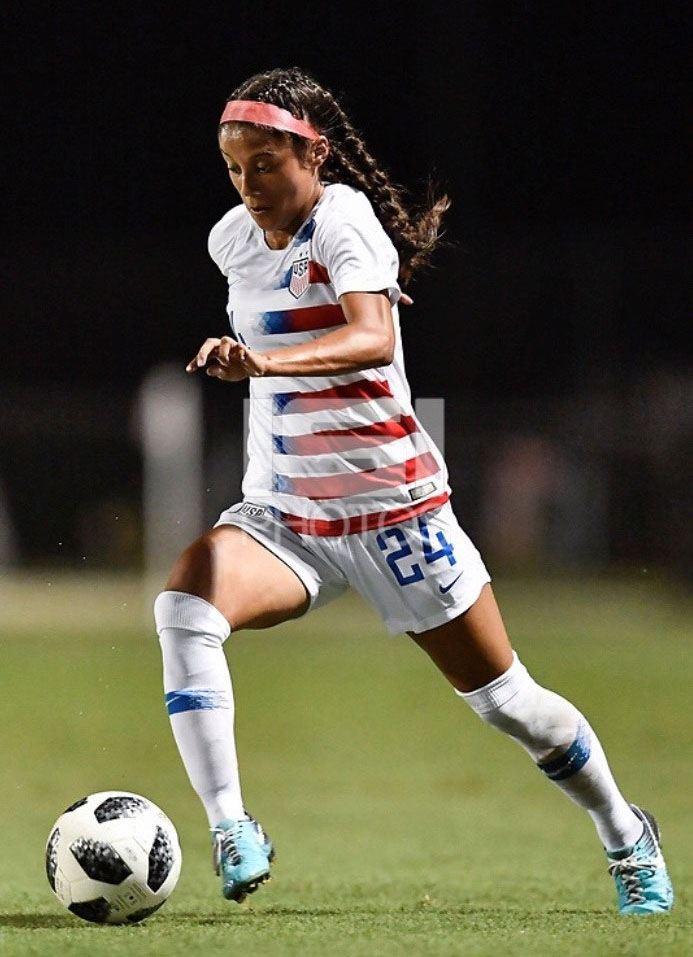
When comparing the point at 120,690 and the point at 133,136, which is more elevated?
the point at 133,136

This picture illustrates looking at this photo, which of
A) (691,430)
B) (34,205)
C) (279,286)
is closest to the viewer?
(279,286)

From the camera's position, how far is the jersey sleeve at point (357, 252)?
4.74 meters

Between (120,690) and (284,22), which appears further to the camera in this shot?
(284,22)

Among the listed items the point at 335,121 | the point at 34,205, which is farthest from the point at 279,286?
the point at 34,205

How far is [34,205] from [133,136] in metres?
1.63

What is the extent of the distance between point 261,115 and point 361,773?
4.93 meters

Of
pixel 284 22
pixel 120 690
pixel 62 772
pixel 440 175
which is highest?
pixel 284 22

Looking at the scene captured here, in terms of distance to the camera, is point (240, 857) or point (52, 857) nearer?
point (240, 857)

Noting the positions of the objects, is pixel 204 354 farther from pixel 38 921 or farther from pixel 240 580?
pixel 38 921

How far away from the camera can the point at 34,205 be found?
24266 millimetres

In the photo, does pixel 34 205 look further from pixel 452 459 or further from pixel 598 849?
pixel 598 849

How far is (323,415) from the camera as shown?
16.5 ft

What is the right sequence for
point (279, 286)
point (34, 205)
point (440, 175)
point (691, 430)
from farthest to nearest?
point (34, 205) < point (440, 175) < point (691, 430) < point (279, 286)

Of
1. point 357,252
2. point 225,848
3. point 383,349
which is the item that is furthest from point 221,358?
point 225,848
